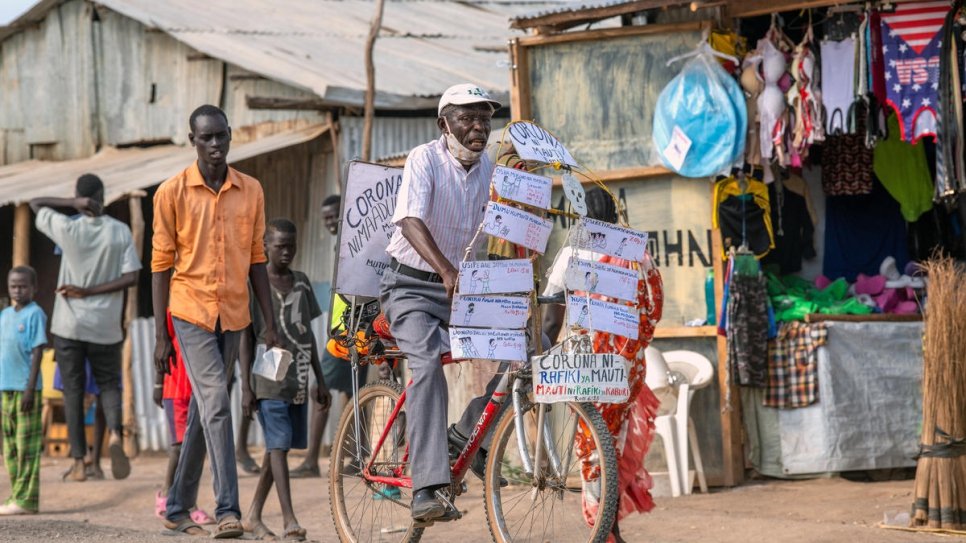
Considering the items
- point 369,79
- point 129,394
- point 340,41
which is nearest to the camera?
point 369,79

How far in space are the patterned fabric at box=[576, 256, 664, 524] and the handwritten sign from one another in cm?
107

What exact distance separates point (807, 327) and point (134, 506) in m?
4.83

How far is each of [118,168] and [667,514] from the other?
8.03 metres

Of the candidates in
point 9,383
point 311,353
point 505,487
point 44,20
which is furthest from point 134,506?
point 44,20

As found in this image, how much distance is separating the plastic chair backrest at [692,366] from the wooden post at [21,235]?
7.13m

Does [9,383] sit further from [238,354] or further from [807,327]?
[807,327]

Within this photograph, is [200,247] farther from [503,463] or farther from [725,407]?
[725,407]

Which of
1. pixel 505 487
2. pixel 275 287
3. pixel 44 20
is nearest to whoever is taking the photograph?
pixel 505 487

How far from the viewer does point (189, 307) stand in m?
6.70

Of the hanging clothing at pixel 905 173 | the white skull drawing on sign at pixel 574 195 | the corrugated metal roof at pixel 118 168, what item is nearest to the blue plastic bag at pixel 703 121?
the hanging clothing at pixel 905 173

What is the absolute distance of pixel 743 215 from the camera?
9.62 meters

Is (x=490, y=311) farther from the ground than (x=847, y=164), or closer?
closer

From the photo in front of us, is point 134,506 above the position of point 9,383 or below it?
below

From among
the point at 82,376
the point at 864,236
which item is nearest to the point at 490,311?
the point at 82,376
